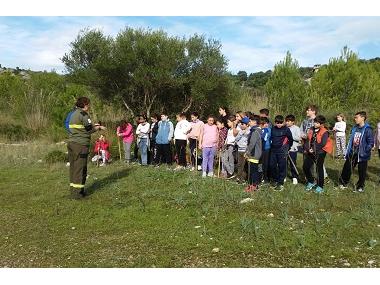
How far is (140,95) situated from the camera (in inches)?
900

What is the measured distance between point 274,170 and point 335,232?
151 inches

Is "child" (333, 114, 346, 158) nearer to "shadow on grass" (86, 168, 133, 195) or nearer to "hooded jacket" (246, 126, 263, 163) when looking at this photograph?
"hooded jacket" (246, 126, 263, 163)

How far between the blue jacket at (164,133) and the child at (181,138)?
227mm

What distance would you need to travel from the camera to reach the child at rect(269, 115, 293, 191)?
30.8 ft

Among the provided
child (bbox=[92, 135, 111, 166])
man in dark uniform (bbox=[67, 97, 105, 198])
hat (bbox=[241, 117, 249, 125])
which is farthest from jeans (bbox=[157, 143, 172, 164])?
man in dark uniform (bbox=[67, 97, 105, 198])

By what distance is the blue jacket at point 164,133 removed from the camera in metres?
12.5

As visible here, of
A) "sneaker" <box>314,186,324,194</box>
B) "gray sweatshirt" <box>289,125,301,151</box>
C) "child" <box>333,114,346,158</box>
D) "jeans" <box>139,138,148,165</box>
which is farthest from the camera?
"child" <box>333,114,346,158</box>

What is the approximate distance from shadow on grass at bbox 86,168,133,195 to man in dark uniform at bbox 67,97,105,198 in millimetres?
651

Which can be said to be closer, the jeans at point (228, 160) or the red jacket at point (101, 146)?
the jeans at point (228, 160)

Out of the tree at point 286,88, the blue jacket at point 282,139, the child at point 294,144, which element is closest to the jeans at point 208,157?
the blue jacket at point 282,139

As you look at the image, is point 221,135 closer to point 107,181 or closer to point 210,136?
point 210,136

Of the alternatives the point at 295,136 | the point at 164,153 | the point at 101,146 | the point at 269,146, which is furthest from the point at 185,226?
the point at 101,146

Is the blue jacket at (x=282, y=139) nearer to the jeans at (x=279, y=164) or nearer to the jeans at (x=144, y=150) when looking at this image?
the jeans at (x=279, y=164)

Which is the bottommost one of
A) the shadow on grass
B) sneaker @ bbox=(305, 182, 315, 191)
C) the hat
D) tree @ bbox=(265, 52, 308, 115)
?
the shadow on grass
